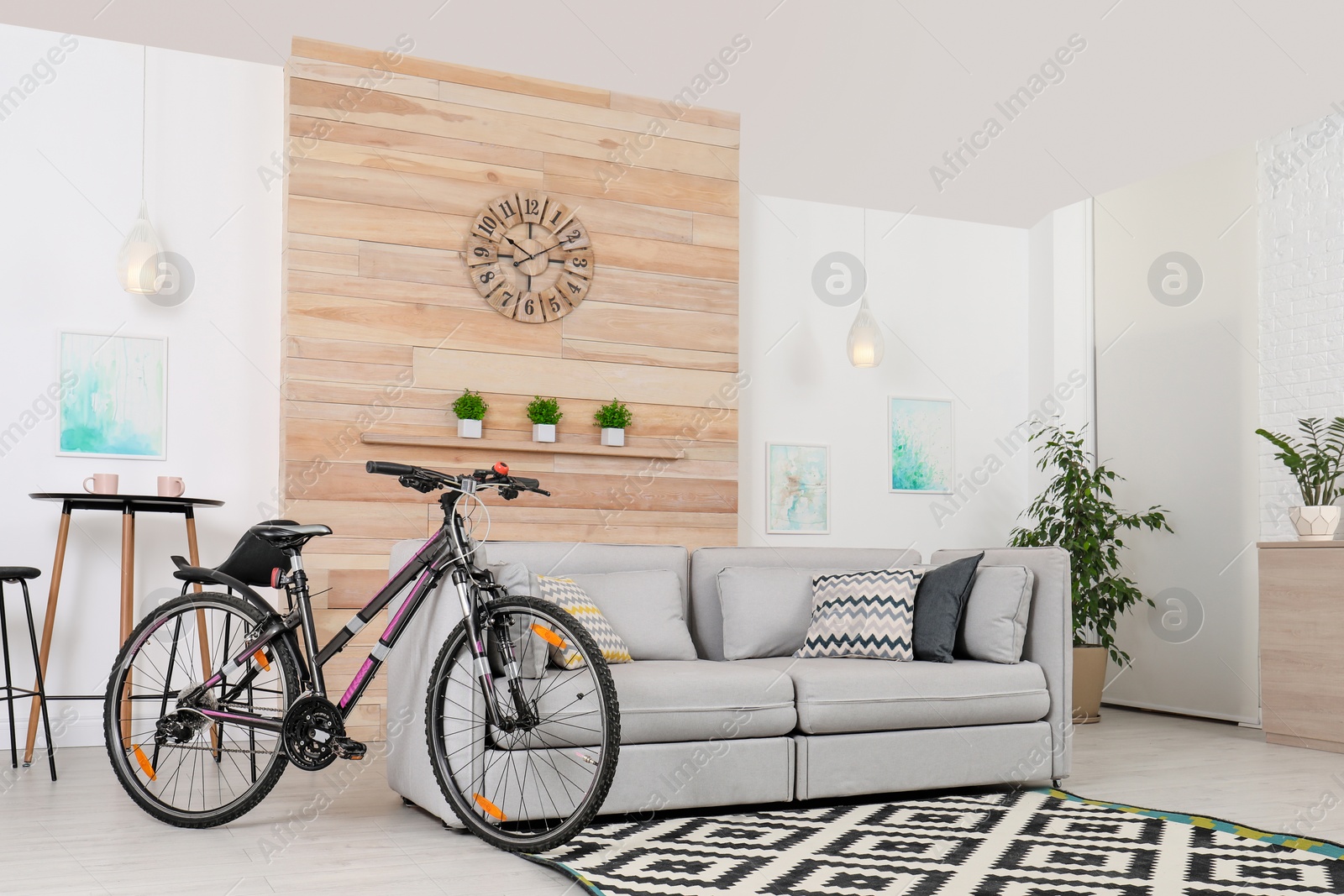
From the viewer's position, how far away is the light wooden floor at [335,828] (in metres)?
2.75

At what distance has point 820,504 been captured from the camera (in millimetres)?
6570

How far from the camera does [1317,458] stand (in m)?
5.25

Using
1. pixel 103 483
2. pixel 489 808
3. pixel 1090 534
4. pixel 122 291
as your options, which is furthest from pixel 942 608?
pixel 122 291

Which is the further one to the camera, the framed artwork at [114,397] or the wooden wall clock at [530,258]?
the wooden wall clock at [530,258]

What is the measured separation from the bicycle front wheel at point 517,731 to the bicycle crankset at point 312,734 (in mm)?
269

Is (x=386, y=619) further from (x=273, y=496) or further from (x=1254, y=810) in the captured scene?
(x=1254, y=810)

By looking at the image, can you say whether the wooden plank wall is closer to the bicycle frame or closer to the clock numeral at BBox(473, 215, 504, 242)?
the clock numeral at BBox(473, 215, 504, 242)

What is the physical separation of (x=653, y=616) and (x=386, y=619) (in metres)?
1.68

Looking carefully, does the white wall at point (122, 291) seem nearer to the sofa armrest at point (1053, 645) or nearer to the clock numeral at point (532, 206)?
the clock numeral at point (532, 206)

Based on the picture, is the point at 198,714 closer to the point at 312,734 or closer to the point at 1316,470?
the point at 312,734

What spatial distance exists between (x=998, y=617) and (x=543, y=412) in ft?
7.83

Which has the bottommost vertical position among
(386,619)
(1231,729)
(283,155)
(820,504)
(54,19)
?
(1231,729)

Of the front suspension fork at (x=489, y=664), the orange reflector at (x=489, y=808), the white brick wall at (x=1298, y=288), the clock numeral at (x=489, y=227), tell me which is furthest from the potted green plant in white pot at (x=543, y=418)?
the white brick wall at (x=1298, y=288)

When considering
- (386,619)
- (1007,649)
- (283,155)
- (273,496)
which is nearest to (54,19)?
(283,155)
